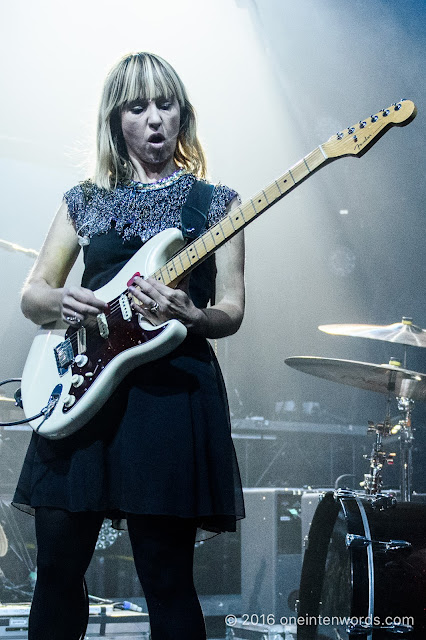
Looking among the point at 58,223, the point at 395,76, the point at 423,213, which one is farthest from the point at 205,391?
the point at 423,213

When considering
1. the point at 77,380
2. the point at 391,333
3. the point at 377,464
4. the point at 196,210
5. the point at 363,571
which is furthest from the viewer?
the point at 391,333

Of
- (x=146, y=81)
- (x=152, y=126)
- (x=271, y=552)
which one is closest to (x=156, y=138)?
(x=152, y=126)

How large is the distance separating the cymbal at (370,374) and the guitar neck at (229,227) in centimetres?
145

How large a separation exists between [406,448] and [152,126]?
7.13 ft

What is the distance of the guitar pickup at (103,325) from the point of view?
1544 mm

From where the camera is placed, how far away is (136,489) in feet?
4.60

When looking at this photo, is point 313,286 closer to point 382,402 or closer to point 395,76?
point 382,402

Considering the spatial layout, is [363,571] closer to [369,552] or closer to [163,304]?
[369,552]

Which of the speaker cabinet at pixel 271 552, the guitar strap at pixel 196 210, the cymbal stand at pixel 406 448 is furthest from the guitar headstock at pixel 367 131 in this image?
the speaker cabinet at pixel 271 552

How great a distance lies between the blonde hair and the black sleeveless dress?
0.37m

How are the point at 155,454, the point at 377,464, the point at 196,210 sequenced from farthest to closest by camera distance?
the point at 377,464 → the point at 196,210 → the point at 155,454

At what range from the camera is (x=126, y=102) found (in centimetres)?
173

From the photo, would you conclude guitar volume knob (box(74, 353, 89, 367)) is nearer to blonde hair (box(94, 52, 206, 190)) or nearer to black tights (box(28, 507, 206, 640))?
black tights (box(28, 507, 206, 640))

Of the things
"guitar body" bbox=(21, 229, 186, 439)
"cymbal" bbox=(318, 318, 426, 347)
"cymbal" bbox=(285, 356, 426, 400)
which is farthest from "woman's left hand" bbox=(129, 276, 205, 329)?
"cymbal" bbox=(318, 318, 426, 347)
